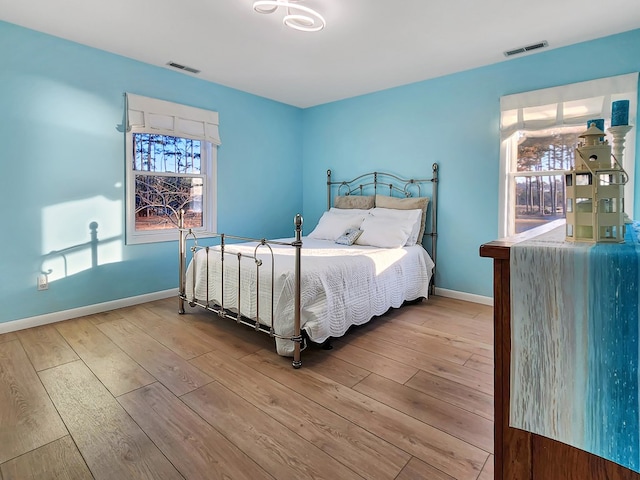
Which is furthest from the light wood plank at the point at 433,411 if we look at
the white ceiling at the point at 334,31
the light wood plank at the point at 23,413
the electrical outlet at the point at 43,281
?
the electrical outlet at the point at 43,281

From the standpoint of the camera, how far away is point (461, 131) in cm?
382

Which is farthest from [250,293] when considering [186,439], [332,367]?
[186,439]

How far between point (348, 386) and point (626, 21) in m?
3.46

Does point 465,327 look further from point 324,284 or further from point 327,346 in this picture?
point 324,284

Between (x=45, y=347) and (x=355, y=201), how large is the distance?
136 inches

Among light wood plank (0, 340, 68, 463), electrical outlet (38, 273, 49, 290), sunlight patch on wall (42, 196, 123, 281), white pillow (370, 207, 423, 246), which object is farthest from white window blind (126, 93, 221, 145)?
light wood plank (0, 340, 68, 463)

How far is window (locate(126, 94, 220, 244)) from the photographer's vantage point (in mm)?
3594

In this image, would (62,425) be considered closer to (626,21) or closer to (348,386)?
(348,386)

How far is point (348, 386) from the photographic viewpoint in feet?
6.91

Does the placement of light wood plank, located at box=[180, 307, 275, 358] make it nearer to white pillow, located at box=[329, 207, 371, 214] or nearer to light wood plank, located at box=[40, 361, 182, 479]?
light wood plank, located at box=[40, 361, 182, 479]

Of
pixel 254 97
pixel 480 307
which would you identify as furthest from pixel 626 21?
pixel 254 97

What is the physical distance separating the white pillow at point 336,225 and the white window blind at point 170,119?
63.6 inches

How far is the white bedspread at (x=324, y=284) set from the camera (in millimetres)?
2439

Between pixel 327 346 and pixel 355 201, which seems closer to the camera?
pixel 327 346
